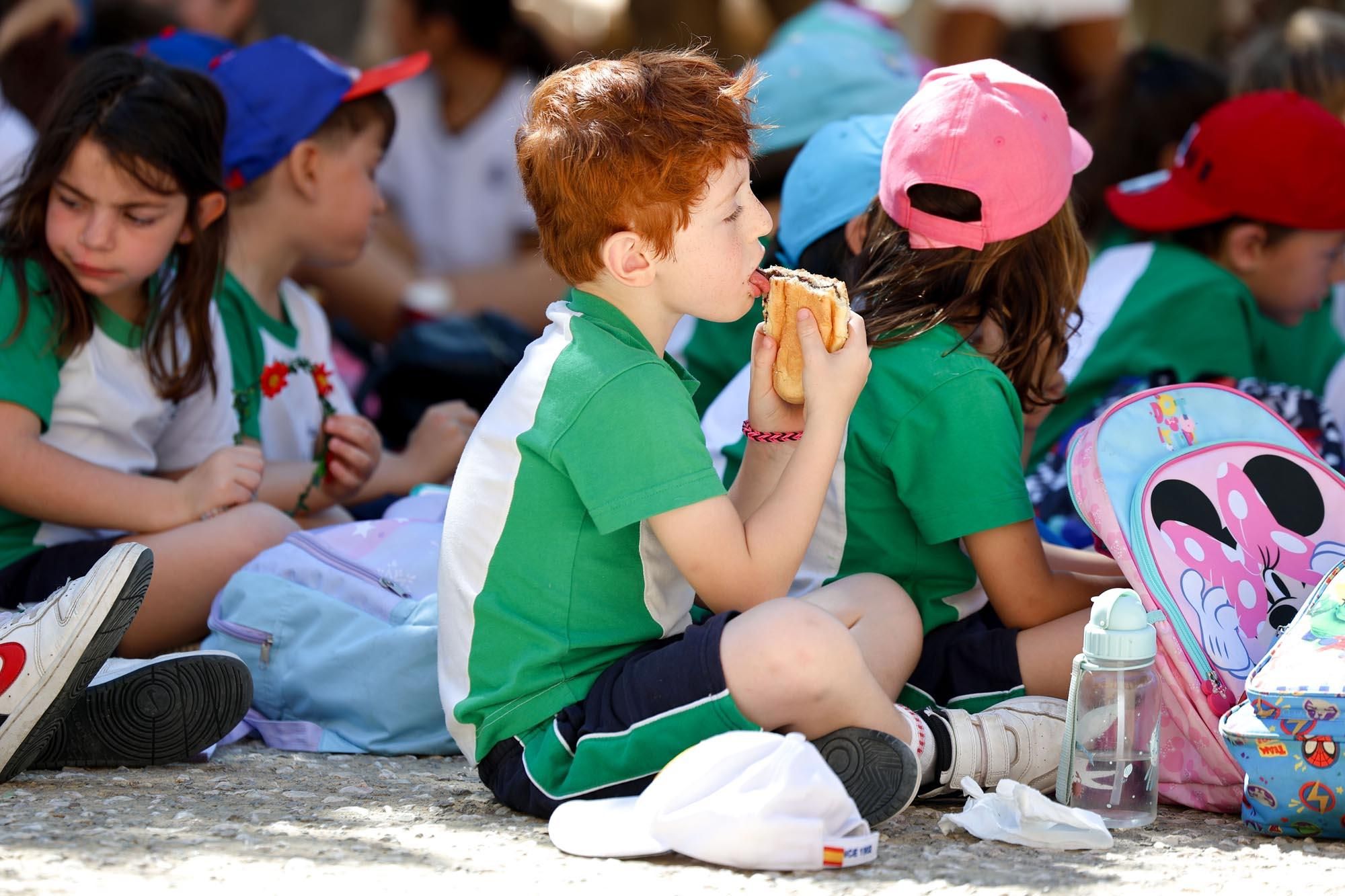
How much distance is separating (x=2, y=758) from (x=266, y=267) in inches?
68.5

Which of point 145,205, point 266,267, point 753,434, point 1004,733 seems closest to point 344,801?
point 753,434

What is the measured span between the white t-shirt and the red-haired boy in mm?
3595

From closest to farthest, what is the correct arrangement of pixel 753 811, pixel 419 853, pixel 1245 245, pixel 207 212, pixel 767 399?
1. pixel 753 811
2. pixel 419 853
3. pixel 767 399
4. pixel 207 212
5. pixel 1245 245

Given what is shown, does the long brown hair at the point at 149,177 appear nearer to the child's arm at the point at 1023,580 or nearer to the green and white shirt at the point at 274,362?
the green and white shirt at the point at 274,362

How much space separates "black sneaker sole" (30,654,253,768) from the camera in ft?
8.27

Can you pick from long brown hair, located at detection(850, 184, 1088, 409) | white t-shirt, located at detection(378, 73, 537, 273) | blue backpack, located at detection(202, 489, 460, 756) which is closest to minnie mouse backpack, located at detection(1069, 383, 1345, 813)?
long brown hair, located at detection(850, 184, 1088, 409)

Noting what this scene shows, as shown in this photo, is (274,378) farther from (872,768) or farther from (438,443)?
(872,768)

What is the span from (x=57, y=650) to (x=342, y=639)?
0.55m

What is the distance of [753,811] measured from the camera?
200 cm

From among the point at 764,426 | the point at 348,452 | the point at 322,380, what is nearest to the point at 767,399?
the point at 764,426

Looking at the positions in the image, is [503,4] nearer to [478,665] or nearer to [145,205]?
[145,205]

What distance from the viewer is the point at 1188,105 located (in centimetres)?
481

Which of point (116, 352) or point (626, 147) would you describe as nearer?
point (626, 147)

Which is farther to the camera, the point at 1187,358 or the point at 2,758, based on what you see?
the point at 1187,358
